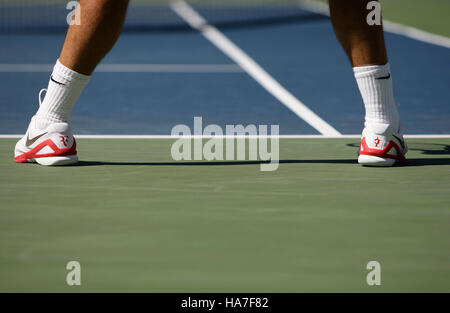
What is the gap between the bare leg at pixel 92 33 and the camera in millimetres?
4074

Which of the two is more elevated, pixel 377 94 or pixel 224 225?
pixel 377 94

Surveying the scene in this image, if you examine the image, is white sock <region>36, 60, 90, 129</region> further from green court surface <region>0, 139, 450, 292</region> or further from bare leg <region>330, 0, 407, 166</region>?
bare leg <region>330, 0, 407, 166</region>

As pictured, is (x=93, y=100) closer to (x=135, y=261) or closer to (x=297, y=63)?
(x=297, y=63)

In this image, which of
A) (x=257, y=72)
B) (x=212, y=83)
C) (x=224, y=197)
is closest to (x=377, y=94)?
(x=224, y=197)

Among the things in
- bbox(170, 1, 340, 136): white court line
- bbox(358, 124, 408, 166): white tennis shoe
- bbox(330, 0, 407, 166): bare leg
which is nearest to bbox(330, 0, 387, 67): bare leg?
bbox(330, 0, 407, 166): bare leg

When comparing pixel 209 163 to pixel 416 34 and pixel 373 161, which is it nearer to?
pixel 373 161

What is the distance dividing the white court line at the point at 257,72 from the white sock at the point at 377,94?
1172 mm

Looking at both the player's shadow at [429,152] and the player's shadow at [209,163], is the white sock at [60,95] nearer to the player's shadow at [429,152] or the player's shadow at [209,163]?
the player's shadow at [209,163]

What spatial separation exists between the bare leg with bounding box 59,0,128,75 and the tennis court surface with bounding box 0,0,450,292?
442mm

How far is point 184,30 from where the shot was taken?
43.5 ft

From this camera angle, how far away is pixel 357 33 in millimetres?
4176

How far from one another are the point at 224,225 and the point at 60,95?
4.84ft

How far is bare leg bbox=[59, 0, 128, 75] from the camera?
13.4 feet
